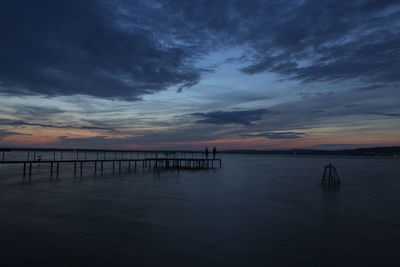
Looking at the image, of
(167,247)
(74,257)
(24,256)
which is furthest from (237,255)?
(24,256)

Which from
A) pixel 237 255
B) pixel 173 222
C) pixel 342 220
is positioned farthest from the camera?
pixel 342 220

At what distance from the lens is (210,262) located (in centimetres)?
755

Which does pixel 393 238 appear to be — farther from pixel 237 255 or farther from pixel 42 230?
pixel 42 230

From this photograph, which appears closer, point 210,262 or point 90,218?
point 210,262

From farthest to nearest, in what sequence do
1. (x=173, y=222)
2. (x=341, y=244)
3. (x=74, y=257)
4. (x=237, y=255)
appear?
(x=173, y=222)
(x=341, y=244)
(x=237, y=255)
(x=74, y=257)

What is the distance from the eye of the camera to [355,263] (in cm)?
771

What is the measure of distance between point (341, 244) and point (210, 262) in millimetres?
4978

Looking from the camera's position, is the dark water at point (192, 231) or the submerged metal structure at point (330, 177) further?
the submerged metal structure at point (330, 177)

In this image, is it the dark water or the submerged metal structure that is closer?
the dark water

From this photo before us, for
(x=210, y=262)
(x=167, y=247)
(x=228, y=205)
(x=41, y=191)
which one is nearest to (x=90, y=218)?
(x=167, y=247)

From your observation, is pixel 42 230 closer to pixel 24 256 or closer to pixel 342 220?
pixel 24 256

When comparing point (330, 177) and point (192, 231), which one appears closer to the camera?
point (192, 231)

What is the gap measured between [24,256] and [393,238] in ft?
41.6

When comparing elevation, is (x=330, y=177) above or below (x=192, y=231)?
above
